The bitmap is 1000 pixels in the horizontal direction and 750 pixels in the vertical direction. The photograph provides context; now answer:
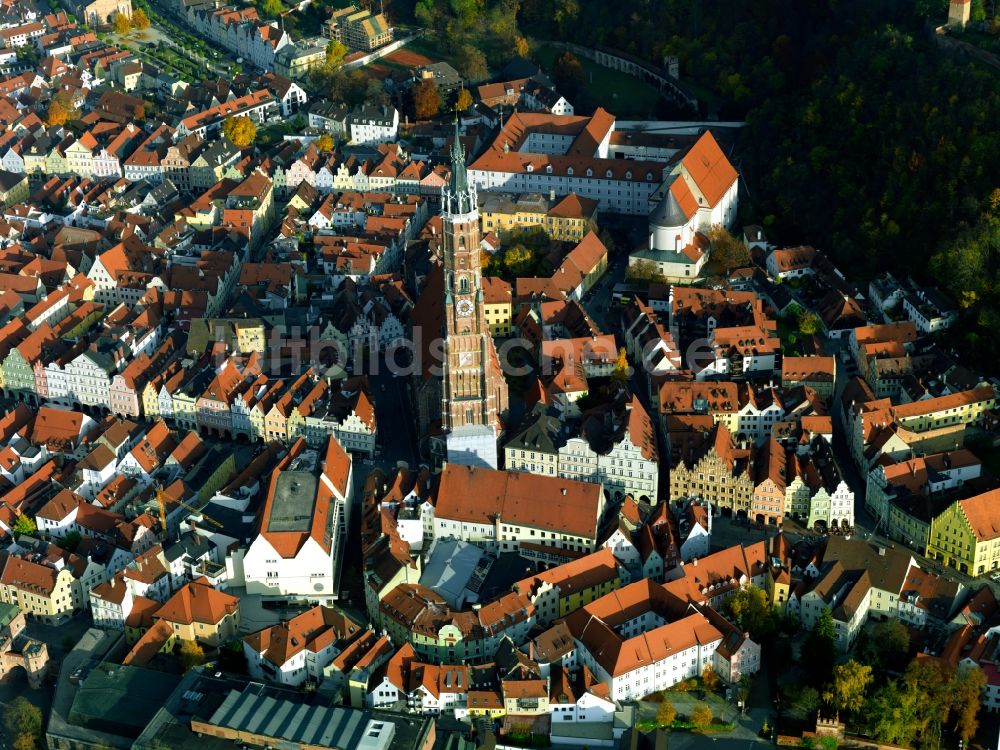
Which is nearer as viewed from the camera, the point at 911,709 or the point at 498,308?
the point at 911,709

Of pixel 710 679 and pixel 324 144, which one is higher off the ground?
pixel 710 679

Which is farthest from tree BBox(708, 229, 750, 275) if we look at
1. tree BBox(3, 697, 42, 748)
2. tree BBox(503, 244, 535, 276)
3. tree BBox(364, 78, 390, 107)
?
tree BBox(3, 697, 42, 748)

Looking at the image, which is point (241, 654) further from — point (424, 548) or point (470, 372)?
point (470, 372)

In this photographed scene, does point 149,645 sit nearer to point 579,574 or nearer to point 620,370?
point 579,574

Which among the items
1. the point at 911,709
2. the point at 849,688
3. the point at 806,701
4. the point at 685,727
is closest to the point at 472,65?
the point at 685,727

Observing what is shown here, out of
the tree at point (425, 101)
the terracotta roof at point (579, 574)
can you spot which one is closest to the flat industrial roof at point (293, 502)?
the terracotta roof at point (579, 574)

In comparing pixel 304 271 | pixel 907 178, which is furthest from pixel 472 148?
pixel 907 178

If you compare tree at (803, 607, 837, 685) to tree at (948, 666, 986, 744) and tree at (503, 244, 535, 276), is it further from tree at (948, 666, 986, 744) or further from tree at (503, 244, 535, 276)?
tree at (503, 244, 535, 276)

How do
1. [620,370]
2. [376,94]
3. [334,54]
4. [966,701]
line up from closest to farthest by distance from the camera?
[966,701], [620,370], [376,94], [334,54]
